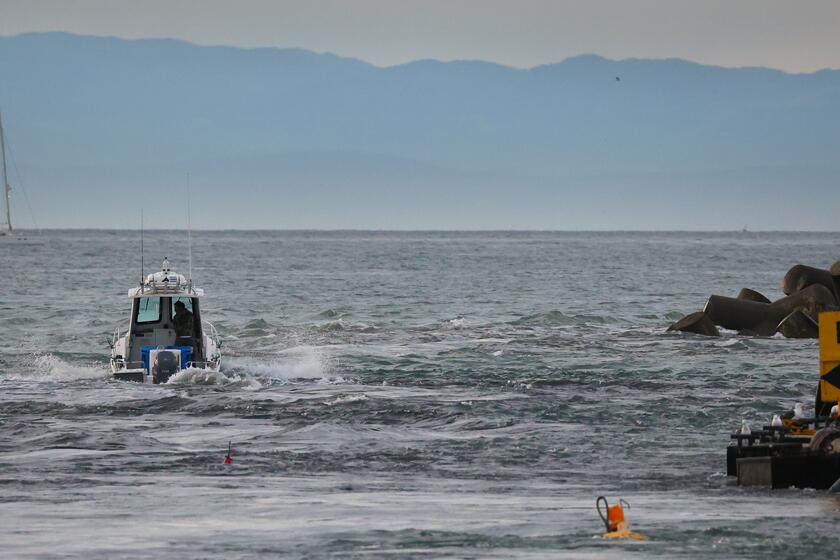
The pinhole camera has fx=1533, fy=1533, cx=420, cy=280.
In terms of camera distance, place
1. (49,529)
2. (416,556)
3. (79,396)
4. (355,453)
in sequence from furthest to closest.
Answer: (79,396)
(355,453)
(49,529)
(416,556)

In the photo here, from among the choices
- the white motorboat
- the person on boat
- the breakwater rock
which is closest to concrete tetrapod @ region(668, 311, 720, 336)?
the breakwater rock

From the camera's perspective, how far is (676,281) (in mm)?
95062

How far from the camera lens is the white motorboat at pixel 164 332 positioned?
110 feet

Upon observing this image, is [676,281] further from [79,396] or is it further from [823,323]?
[823,323]

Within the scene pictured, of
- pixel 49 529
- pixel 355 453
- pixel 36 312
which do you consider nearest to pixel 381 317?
pixel 36 312

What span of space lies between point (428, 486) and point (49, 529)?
17.7ft

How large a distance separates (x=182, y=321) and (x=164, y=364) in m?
1.70

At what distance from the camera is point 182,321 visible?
34.3m

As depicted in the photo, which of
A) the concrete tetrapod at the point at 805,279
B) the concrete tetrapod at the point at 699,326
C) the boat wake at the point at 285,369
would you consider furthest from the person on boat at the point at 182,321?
the concrete tetrapod at the point at 805,279

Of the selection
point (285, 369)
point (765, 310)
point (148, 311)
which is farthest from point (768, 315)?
point (148, 311)

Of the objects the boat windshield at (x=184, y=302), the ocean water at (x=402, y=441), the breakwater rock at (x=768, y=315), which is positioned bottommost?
the ocean water at (x=402, y=441)

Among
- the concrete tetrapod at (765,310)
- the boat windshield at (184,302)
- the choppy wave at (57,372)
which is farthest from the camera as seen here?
the concrete tetrapod at (765,310)

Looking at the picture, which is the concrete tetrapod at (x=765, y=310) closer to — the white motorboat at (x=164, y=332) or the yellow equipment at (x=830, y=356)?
the white motorboat at (x=164, y=332)

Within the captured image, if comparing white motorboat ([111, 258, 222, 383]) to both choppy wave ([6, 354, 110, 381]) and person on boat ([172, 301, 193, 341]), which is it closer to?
person on boat ([172, 301, 193, 341])
